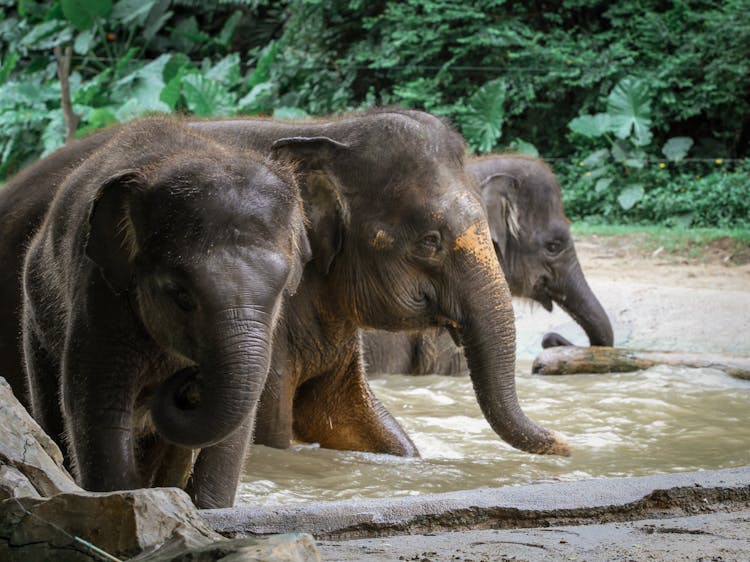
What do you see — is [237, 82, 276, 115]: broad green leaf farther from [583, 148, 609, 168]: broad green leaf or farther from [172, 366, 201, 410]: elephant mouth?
[172, 366, 201, 410]: elephant mouth

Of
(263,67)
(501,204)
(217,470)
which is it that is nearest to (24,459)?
(217,470)

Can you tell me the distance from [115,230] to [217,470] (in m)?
1.04

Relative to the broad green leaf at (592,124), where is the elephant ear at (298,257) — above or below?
below

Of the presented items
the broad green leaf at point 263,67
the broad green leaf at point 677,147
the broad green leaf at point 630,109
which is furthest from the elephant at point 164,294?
the broad green leaf at point 263,67

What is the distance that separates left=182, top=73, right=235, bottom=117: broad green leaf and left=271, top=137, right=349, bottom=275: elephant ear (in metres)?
13.6

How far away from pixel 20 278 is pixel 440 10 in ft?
50.7

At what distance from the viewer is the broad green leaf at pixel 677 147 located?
58.7 ft

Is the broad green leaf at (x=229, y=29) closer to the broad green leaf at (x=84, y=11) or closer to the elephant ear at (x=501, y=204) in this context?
the broad green leaf at (x=84, y=11)

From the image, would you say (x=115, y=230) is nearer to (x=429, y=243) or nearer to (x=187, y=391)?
(x=187, y=391)

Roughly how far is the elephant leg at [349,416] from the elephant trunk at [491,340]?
897 millimetres

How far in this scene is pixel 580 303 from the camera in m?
9.38

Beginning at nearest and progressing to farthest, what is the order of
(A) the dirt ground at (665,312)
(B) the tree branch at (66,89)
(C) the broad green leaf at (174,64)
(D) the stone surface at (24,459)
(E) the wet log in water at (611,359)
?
(D) the stone surface at (24,459)
(E) the wet log in water at (611,359)
(A) the dirt ground at (665,312)
(B) the tree branch at (66,89)
(C) the broad green leaf at (174,64)

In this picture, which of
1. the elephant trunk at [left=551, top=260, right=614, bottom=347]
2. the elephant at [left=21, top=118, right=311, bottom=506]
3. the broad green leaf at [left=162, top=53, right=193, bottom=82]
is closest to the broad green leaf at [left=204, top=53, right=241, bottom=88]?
the broad green leaf at [left=162, top=53, right=193, bottom=82]

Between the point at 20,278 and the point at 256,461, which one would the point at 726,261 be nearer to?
the point at 256,461
